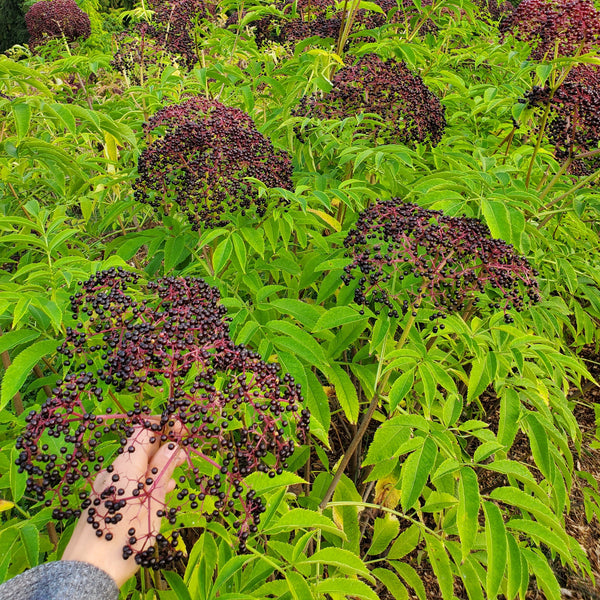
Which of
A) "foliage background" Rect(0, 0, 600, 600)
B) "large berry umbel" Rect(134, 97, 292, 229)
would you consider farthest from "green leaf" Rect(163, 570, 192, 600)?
"large berry umbel" Rect(134, 97, 292, 229)

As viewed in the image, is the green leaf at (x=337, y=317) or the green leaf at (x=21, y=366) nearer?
the green leaf at (x=21, y=366)

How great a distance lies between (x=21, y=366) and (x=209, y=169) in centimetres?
121

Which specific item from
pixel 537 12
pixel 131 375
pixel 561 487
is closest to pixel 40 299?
pixel 131 375

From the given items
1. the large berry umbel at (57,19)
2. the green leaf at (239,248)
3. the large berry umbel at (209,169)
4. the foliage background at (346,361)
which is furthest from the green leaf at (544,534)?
the large berry umbel at (57,19)

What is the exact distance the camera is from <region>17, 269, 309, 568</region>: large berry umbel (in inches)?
50.0

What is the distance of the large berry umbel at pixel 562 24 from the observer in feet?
9.31

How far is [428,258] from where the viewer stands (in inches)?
80.2

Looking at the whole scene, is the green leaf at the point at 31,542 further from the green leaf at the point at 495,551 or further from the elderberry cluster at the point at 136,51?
the elderberry cluster at the point at 136,51

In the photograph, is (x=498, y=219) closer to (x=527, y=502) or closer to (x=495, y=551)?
(x=527, y=502)

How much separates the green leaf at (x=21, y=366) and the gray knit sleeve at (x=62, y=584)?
0.60m

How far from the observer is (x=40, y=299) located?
1795 millimetres

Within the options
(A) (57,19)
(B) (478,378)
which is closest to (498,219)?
(B) (478,378)

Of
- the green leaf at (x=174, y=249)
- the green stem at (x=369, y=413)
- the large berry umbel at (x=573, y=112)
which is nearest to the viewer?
the green stem at (x=369, y=413)

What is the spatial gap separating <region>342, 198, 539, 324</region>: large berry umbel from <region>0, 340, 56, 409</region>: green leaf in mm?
1250
